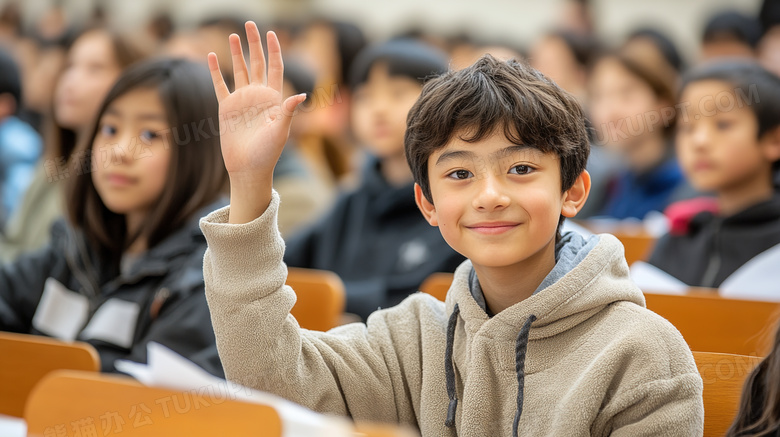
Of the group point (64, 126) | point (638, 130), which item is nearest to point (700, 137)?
point (638, 130)

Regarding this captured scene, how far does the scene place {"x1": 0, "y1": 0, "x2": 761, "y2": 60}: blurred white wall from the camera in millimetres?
7762

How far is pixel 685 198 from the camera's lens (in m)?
2.87

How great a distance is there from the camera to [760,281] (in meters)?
1.66

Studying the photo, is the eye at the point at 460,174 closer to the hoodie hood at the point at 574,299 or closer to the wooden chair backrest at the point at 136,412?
the hoodie hood at the point at 574,299

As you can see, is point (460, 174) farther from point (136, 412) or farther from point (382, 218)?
point (382, 218)

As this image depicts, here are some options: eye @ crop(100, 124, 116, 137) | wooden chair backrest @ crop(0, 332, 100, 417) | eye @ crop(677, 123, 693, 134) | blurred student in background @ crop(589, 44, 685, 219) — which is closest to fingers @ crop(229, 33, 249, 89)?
wooden chair backrest @ crop(0, 332, 100, 417)

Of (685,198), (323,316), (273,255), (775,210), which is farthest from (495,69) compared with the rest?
(685,198)

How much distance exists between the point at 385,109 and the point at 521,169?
5.65 ft

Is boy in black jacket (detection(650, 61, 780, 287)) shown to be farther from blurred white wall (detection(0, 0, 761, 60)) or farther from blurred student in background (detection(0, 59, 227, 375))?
blurred white wall (detection(0, 0, 761, 60))

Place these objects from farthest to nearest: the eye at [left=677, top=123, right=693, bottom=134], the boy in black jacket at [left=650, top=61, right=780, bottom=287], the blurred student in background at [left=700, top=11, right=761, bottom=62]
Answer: the blurred student in background at [left=700, top=11, right=761, bottom=62] < the eye at [left=677, top=123, right=693, bottom=134] < the boy in black jacket at [left=650, top=61, right=780, bottom=287]

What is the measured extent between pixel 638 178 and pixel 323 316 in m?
1.89

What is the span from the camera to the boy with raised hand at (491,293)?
40.7 inches

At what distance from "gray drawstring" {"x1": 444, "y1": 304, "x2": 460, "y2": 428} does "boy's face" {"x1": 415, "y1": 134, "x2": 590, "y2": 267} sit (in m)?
0.10

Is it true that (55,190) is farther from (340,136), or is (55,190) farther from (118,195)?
(340,136)
